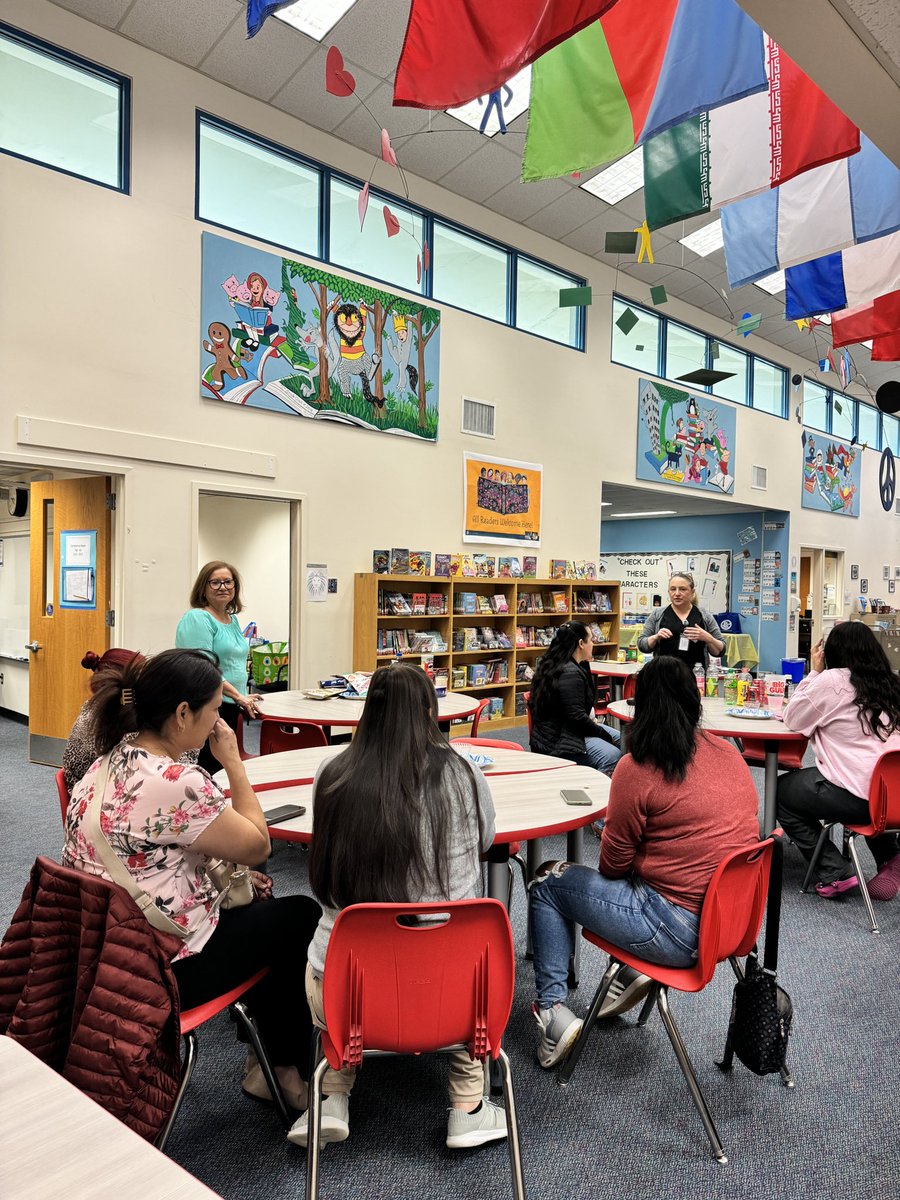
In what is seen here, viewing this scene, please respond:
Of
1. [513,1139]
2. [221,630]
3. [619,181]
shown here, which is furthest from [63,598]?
[619,181]

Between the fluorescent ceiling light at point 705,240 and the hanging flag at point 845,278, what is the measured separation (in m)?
3.02

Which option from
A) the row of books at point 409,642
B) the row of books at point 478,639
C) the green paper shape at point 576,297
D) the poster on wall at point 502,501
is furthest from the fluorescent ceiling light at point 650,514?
the green paper shape at point 576,297

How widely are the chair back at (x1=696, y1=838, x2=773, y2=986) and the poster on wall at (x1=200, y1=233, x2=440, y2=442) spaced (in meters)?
5.32

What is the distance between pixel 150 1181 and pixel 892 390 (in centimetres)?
876

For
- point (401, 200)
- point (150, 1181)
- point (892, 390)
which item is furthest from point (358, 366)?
point (150, 1181)

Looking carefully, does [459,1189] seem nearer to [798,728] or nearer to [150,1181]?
[150,1181]

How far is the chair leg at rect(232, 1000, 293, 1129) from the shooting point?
1.92 metres

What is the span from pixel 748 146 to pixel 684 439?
677 cm

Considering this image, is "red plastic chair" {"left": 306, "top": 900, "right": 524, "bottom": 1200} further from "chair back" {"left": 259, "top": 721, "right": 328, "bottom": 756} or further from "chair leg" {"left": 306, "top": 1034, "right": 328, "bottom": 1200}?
"chair back" {"left": 259, "top": 721, "right": 328, "bottom": 756}

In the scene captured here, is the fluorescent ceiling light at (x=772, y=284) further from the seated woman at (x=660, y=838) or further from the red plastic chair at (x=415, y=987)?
the red plastic chair at (x=415, y=987)

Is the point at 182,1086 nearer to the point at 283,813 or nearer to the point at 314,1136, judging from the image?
the point at 314,1136

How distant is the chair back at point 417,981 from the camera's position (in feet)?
5.02

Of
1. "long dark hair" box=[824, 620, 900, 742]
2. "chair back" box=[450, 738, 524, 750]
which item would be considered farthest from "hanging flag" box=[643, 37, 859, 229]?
"chair back" box=[450, 738, 524, 750]

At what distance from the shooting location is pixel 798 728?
3637mm
